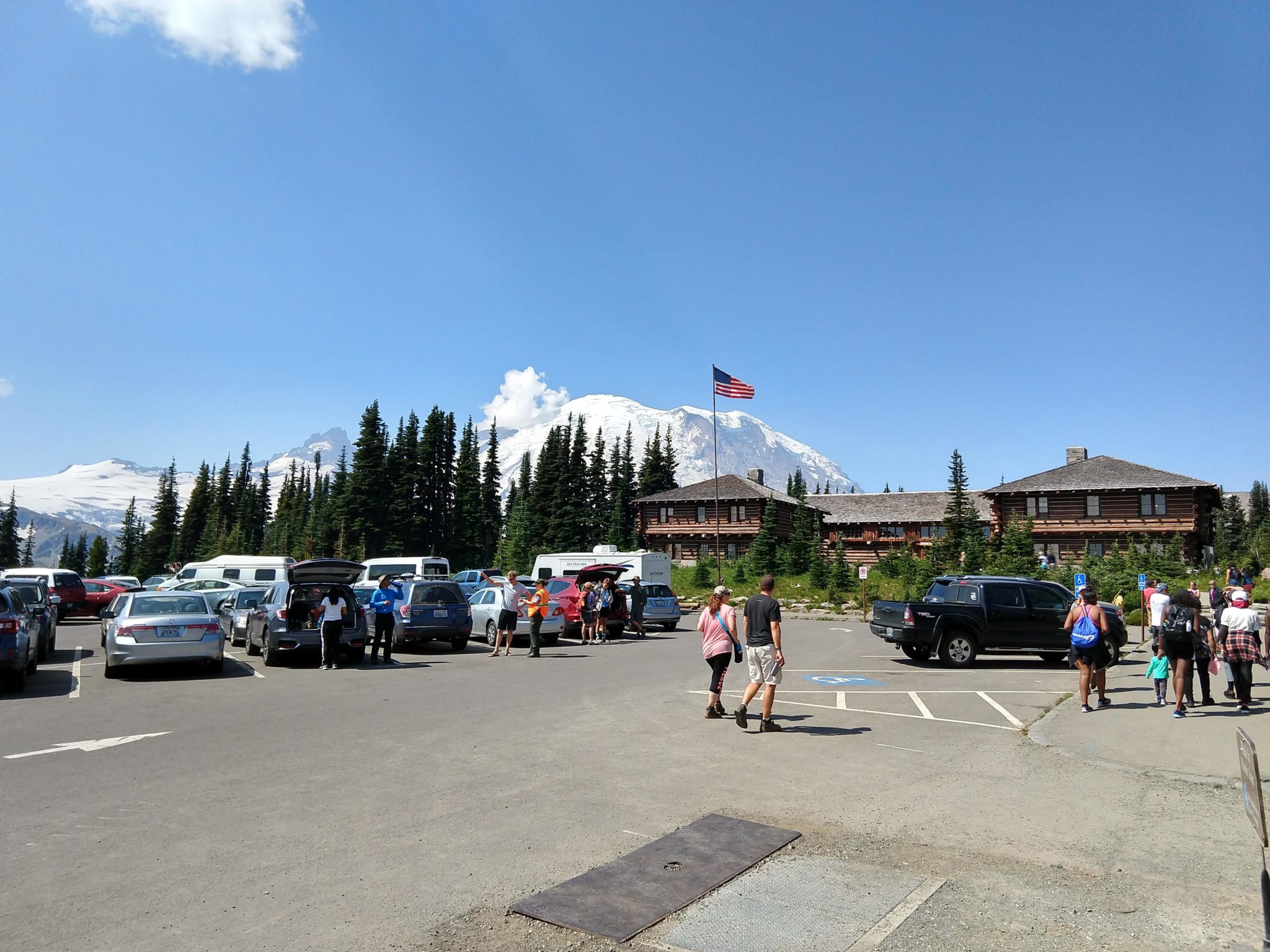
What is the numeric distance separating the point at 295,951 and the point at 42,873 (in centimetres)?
215

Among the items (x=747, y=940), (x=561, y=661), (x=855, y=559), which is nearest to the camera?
(x=747, y=940)

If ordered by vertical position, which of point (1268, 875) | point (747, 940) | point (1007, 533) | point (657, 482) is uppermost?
point (657, 482)

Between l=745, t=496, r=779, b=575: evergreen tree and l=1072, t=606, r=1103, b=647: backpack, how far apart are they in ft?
139

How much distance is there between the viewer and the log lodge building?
56094 mm

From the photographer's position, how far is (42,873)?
17.2 ft

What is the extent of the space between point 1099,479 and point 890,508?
16.9 m

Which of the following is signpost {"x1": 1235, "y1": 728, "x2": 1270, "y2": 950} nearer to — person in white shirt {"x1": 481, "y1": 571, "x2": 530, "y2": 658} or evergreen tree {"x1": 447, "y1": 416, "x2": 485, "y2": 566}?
person in white shirt {"x1": 481, "y1": 571, "x2": 530, "y2": 658}

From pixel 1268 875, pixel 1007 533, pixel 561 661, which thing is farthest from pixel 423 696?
pixel 1007 533

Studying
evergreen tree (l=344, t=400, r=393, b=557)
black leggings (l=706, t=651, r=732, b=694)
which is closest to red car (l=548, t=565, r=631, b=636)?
black leggings (l=706, t=651, r=732, b=694)

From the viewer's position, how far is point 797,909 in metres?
4.88

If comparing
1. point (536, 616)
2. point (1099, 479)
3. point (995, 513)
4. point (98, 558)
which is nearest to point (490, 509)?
point (98, 558)

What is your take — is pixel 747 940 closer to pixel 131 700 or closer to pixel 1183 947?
pixel 1183 947

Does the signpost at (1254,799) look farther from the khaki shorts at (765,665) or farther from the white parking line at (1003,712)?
the white parking line at (1003,712)

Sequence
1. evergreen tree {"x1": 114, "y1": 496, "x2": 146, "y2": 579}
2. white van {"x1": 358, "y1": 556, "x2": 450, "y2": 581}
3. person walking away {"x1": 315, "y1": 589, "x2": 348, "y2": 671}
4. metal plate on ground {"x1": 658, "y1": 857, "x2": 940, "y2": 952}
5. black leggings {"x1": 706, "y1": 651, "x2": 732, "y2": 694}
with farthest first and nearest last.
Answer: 1. evergreen tree {"x1": 114, "y1": 496, "x2": 146, "y2": 579}
2. white van {"x1": 358, "y1": 556, "x2": 450, "y2": 581}
3. person walking away {"x1": 315, "y1": 589, "x2": 348, "y2": 671}
4. black leggings {"x1": 706, "y1": 651, "x2": 732, "y2": 694}
5. metal plate on ground {"x1": 658, "y1": 857, "x2": 940, "y2": 952}
